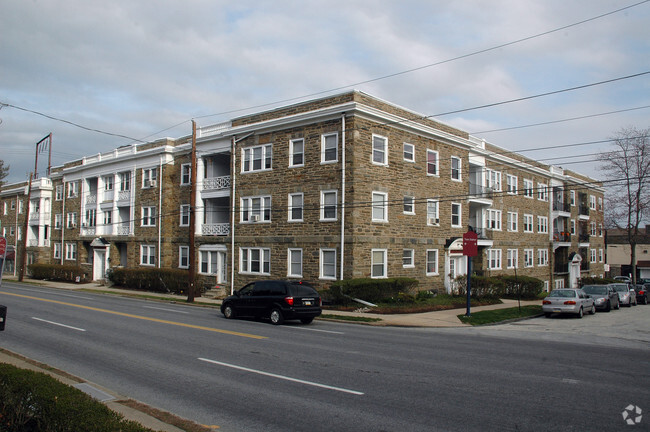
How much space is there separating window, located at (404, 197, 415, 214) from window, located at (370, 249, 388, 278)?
3.45 metres

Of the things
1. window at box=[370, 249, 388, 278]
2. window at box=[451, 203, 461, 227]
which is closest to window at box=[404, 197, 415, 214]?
window at box=[370, 249, 388, 278]

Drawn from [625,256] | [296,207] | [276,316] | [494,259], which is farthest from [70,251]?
[625,256]

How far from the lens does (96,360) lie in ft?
37.7

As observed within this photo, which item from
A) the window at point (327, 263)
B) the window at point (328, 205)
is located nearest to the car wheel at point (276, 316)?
the window at point (327, 263)

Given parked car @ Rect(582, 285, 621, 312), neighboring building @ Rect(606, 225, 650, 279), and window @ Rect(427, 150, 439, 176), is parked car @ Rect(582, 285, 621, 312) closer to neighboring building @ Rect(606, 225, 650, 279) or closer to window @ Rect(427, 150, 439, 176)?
window @ Rect(427, 150, 439, 176)

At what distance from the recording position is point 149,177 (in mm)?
41969

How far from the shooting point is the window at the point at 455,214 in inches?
1372

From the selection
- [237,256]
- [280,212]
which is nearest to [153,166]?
[237,256]

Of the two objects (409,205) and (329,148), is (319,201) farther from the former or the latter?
(409,205)

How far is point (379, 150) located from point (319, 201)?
14.5ft

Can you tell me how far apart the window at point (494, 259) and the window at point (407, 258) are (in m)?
13.5

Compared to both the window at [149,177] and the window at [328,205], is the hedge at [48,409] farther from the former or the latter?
the window at [149,177]

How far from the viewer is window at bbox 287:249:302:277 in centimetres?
2923

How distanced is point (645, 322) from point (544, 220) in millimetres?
30828
